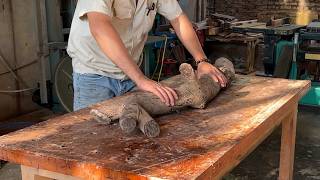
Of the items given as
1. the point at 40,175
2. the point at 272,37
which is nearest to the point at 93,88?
the point at 40,175

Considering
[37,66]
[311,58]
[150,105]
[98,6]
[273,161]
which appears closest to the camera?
[150,105]

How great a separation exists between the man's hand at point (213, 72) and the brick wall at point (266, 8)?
500cm

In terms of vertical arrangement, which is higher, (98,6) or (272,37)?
(98,6)

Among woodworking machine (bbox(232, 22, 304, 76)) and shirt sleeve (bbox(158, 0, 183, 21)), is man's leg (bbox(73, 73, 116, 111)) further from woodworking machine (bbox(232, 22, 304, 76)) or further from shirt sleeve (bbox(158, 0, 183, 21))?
woodworking machine (bbox(232, 22, 304, 76))

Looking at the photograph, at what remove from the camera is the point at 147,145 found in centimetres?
130

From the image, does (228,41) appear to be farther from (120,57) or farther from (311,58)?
(120,57)

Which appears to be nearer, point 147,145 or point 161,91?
point 147,145

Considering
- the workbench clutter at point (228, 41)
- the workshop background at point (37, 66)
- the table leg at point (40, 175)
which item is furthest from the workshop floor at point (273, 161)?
the workbench clutter at point (228, 41)

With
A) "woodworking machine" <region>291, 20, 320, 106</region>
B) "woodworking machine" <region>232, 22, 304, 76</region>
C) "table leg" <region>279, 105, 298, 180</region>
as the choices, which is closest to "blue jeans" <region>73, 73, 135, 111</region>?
"table leg" <region>279, 105, 298, 180</region>

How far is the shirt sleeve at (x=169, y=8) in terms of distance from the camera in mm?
2145

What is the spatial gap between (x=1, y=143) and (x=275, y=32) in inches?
137

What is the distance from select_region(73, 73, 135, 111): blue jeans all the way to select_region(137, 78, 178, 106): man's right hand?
410 mm

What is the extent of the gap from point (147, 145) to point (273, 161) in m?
2.03

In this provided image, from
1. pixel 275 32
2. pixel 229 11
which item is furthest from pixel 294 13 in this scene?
pixel 275 32
